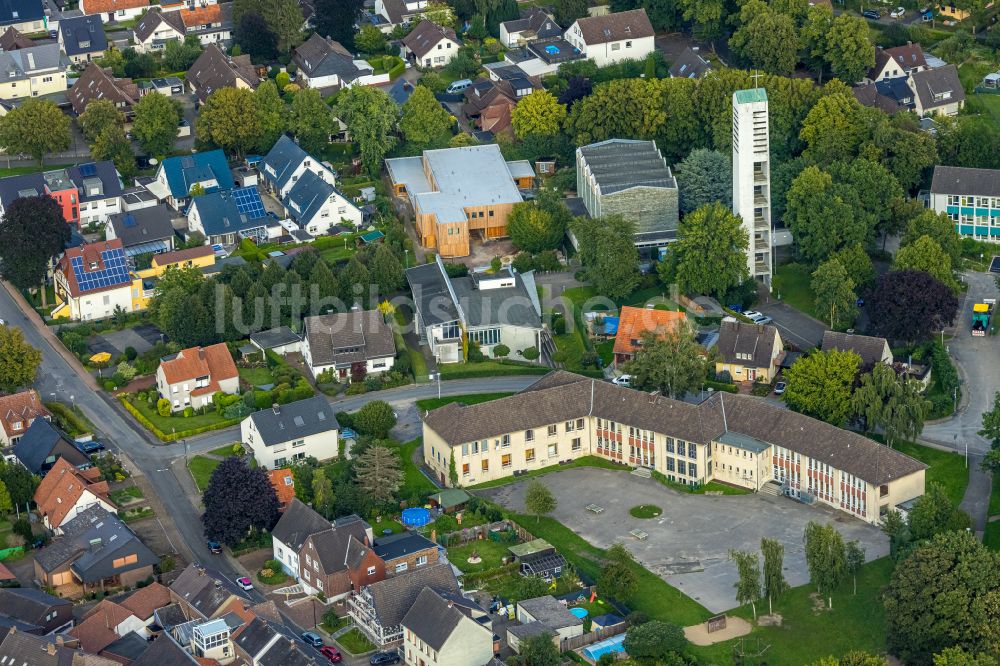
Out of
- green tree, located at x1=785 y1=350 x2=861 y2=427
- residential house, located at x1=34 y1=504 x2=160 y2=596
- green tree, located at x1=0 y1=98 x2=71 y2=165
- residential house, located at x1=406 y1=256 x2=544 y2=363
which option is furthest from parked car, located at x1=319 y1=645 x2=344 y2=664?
green tree, located at x1=0 y1=98 x2=71 y2=165

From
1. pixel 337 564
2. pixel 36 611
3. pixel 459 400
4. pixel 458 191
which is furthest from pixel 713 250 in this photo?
pixel 36 611

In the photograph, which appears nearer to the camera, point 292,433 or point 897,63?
point 292,433

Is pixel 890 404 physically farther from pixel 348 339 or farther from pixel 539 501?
pixel 348 339

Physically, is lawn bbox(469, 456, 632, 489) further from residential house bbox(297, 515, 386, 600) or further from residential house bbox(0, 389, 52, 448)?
residential house bbox(0, 389, 52, 448)

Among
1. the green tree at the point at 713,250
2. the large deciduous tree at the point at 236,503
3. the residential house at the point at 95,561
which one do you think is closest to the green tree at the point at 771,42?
the green tree at the point at 713,250

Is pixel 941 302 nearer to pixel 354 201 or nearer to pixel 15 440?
pixel 354 201

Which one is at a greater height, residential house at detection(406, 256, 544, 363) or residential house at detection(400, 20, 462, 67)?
residential house at detection(400, 20, 462, 67)
